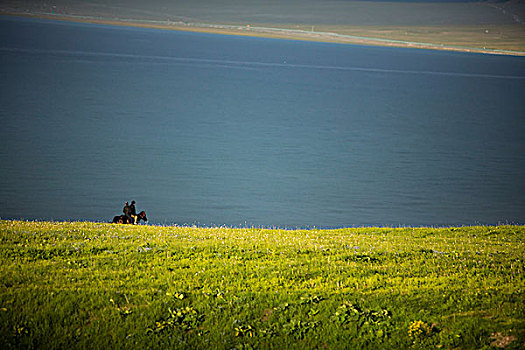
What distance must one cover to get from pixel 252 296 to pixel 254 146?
51.9 meters

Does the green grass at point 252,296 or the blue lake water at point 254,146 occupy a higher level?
the green grass at point 252,296

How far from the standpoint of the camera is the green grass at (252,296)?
10453 millimetres

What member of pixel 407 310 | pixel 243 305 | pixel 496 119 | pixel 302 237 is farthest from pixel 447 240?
pixel 496 119

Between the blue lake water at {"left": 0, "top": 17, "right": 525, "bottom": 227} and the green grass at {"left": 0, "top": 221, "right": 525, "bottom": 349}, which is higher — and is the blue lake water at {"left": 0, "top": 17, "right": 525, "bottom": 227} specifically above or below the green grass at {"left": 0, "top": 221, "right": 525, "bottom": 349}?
below

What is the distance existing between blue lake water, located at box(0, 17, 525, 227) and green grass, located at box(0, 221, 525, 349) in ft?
66.7

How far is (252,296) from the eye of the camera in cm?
1168

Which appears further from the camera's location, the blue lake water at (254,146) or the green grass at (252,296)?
the blue lake water at (254,146)

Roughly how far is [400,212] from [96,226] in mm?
25882

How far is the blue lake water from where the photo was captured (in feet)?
131

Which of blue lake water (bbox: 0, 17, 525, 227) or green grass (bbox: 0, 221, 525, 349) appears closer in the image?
green grass (bbox: 0, 221, 525, 349)

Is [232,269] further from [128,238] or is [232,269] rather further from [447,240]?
[447,240]

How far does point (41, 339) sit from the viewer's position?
1040cm

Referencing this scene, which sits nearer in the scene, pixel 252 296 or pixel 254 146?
pixel 252 296

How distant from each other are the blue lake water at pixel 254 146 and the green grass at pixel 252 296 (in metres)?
20.3
